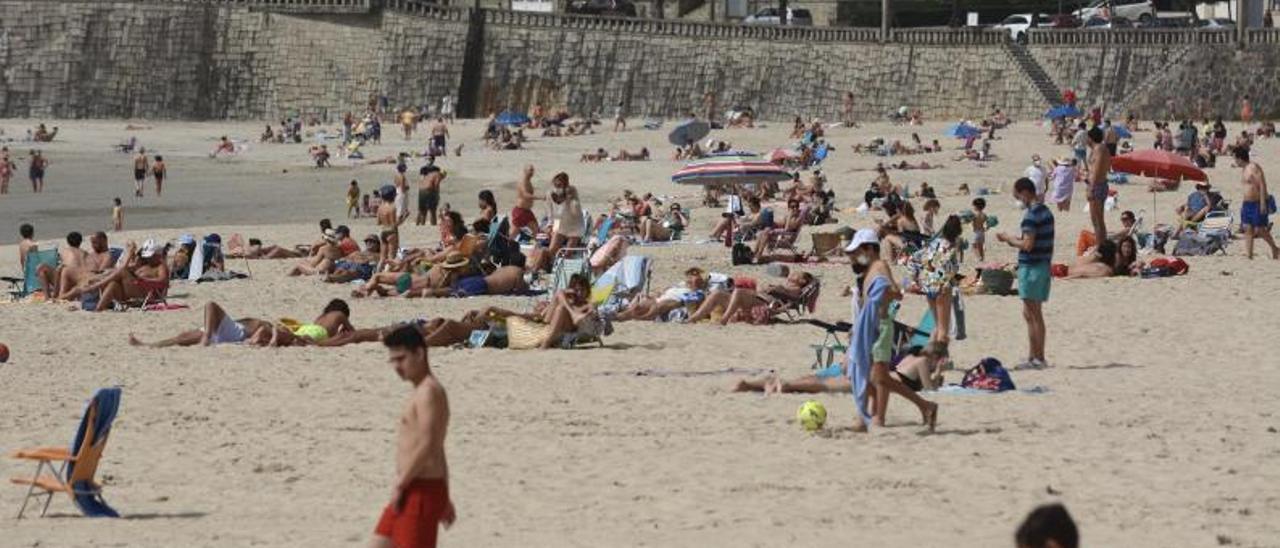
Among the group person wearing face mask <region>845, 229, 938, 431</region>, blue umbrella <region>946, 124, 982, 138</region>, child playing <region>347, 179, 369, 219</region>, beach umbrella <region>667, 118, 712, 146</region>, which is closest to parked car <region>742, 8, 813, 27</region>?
blue umbrella <region>946, 124, 982, 138</region>

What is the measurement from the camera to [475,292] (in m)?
20.4

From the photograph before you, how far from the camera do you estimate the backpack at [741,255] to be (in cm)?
2280

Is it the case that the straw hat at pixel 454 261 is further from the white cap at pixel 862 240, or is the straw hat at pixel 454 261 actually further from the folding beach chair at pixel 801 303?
the white cap at pixel 862 240

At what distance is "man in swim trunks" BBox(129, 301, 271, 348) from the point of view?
1702 cm

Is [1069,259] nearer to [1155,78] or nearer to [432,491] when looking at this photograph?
[432,491]

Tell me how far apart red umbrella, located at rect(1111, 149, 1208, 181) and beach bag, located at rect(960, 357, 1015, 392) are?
10970 mm

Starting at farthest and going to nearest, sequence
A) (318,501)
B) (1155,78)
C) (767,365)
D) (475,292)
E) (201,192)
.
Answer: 1. (1155,78)
2. (201,192)
3. (475,292)
4. (767,365)
5. (318,501)

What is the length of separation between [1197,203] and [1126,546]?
15.6m

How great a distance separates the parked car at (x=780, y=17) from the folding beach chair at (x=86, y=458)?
4883 cm

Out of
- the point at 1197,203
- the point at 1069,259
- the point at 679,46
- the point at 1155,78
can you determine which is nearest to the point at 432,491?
the point at 1069,259

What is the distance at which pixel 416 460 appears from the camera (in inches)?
326

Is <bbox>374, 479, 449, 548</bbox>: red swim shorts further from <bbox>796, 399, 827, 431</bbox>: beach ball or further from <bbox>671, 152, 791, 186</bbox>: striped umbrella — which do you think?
<bbox>671, 152, 791, 186</bbox>: striped umbrella

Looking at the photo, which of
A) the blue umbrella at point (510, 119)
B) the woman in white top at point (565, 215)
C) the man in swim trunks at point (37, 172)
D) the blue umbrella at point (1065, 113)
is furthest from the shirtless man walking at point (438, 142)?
the woman in white top at point (565, 215)

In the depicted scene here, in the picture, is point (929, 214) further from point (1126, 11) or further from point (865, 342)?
point (1126, 11)
